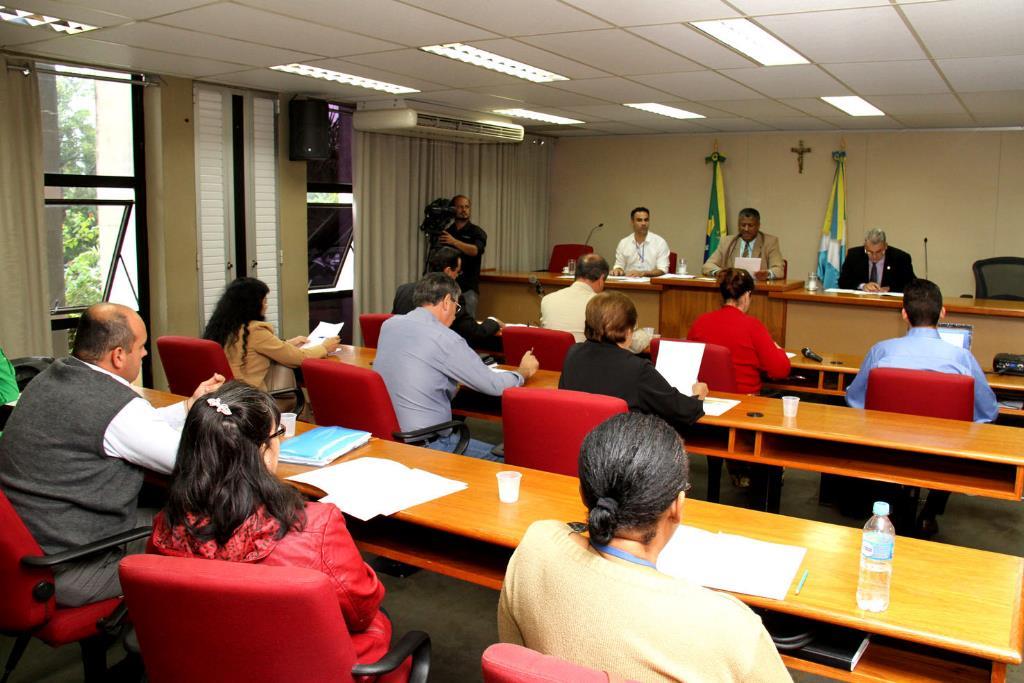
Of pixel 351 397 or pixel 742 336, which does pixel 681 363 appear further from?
pixel 351 397

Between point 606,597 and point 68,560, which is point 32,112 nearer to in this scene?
point 68,560

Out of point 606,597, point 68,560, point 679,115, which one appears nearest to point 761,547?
point 606,597

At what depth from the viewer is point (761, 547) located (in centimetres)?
208

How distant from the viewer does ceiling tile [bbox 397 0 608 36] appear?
3871 mm

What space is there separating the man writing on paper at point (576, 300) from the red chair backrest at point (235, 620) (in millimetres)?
3768

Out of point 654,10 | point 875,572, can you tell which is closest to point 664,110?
point 654,10

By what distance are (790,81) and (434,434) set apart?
12.7 feet

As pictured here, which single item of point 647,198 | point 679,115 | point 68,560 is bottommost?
point 68,560

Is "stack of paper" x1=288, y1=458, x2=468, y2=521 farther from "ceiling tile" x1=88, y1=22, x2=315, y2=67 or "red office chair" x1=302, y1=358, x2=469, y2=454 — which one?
"ceiling tile" x1=88, y1=22, x2=315, y2=67

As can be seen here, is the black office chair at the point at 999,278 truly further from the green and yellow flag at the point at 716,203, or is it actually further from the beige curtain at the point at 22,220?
the beige curtain at the point at 22,220

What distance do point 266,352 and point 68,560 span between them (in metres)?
2.26

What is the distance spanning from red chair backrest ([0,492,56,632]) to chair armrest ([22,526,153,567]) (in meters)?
0.03

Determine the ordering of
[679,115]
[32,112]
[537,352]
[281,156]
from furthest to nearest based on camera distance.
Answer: [679,115] < [281,156] < [32,112] < [537,352]

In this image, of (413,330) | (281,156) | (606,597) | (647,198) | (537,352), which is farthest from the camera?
(647,198)
